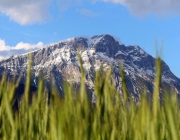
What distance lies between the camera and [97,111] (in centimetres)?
185

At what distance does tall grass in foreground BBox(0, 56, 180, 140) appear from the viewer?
1.50m

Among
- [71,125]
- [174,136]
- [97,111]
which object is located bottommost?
[174,136]

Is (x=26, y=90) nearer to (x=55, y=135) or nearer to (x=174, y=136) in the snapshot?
(x=55, y=135)

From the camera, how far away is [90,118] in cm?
165

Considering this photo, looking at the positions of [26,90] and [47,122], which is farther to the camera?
[47,122]

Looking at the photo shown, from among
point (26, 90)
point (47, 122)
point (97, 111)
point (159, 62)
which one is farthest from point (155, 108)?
point (47, 122)

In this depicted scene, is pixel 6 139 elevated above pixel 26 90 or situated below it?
Answer: below

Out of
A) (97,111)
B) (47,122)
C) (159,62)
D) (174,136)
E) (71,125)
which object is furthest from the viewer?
(47,122)

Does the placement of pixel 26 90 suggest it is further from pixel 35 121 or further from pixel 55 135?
pixel 55 135

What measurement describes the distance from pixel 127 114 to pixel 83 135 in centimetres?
76

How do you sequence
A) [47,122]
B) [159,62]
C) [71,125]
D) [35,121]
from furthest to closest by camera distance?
[47,122], [35,121], [71,125], [159,62]

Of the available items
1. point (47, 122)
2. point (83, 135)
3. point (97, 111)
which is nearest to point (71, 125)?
point (83, 135)

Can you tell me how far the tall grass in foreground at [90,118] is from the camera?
1.50 m

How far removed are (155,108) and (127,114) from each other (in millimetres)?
801
